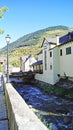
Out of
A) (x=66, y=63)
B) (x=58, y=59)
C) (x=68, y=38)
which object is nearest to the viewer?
(x=66, y=63)

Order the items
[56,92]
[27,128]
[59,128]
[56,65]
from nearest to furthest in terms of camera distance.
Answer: [27,128], [59,128], [56,92], [56,65]

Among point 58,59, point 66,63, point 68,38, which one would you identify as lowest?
point 66,63

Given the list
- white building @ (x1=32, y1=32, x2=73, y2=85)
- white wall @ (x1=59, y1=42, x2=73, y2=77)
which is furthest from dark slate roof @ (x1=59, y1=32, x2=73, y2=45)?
white wall @ (x1=59, y1=42, x2=73, y2=77)

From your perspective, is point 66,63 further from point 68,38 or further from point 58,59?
point 68,38

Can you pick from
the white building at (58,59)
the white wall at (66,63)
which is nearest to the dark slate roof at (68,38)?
the white building at (58,59)

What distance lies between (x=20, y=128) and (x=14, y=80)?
62072mm

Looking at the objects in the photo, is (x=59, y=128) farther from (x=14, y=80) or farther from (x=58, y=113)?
(x=14, y=80)

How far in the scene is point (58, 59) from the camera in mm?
44312

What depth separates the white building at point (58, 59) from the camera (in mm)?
39094

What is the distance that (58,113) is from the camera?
23.8m

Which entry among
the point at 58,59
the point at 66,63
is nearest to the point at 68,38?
the point at 58,59

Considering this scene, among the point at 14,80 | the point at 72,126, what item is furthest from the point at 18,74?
the point at 72,126

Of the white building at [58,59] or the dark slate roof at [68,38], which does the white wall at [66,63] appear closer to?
the white building at [58,59]

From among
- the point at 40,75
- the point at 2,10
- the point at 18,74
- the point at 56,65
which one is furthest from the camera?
the point at 18,74
